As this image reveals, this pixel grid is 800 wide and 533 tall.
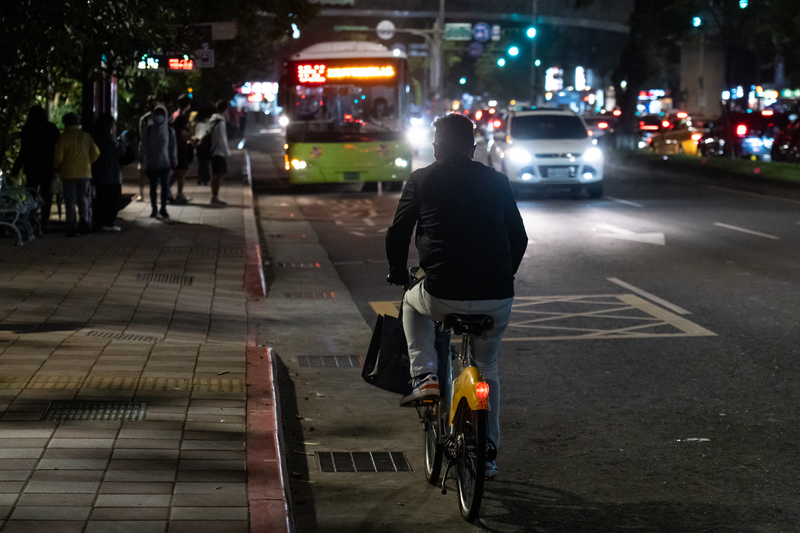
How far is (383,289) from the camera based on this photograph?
11.8 m

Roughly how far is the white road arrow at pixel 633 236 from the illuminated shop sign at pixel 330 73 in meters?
9.12

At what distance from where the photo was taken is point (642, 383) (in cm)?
760

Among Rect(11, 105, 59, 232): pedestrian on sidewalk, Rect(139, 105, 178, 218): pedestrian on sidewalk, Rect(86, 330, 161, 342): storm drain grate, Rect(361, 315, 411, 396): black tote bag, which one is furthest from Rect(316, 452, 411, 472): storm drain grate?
Rect(139, 105, 178, 218): pedestrian on sidewalk

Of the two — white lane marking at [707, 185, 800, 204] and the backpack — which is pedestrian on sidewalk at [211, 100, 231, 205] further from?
white lane marking at [707, 185, 800, 204]

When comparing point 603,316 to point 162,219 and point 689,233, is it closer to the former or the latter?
point 689,233

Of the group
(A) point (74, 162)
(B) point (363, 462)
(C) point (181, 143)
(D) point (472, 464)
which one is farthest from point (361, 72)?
(D) point (472, 464)

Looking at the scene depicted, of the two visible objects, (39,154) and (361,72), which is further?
(361,72)

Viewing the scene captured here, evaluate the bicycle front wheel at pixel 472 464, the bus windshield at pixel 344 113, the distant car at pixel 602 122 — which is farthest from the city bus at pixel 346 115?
the distant car at pixel 602 122

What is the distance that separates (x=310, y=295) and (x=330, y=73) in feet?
45.2

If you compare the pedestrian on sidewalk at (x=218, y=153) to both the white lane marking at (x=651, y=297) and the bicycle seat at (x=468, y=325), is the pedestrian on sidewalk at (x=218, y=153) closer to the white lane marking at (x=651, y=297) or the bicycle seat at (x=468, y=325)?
the white lane marking at (x=651, y=297)

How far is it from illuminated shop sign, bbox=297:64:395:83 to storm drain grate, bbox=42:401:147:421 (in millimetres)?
18748

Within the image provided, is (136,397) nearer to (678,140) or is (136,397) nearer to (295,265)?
(295,265)

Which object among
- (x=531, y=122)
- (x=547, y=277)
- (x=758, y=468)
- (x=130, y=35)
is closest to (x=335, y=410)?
(x=758, y=468)

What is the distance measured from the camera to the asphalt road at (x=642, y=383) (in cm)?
520
